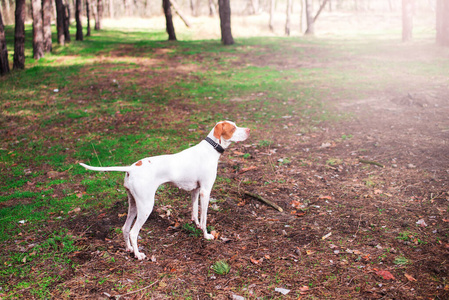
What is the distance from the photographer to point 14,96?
38.2 ft

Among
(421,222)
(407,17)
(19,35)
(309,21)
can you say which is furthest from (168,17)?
(421,222)

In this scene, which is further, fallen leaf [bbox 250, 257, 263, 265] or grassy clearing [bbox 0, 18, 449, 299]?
grassy clearing [bbox 0, 18, 449, 299]

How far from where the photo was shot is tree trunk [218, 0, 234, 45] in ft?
59.8

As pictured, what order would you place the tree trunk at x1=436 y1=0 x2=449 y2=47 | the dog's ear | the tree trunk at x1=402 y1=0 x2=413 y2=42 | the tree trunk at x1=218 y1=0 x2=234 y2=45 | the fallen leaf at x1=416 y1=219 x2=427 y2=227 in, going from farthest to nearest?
the tree trunk at x1=402 y1=0 x2=413 y2=42, the tree trunk at x1=218 y1=0 x2=234 y2=45, the tree trunk at x1=436 y1=0 x2=449 y2=47, the fallen leaf at x1=416 y1=219 x2=427 y2=227, the dog's ear

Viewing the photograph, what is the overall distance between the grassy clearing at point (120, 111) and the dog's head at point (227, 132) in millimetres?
1362

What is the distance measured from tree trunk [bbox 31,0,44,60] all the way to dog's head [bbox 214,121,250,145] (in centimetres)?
1453

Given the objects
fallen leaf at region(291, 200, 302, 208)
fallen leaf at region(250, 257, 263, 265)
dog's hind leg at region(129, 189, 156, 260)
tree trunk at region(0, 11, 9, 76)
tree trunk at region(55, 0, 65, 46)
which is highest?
tree trunk at region(55, 0, 65, 46)

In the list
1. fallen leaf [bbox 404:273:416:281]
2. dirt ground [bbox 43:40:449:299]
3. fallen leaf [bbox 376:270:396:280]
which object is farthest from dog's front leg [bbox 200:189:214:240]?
fallen leaf [bbox 404:273:416:281]

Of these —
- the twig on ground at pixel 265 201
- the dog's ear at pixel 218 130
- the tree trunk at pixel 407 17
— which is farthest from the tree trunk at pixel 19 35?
the tree trunk at pixel 407 17

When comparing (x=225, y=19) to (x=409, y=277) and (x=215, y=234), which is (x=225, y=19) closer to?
(x=215, y=234)

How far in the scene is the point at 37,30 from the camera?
15.5 metres

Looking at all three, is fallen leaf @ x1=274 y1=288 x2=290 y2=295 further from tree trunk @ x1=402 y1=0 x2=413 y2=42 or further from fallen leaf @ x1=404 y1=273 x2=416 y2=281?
tree trunk @ x1=402 y1=0 x2=413 y2=42

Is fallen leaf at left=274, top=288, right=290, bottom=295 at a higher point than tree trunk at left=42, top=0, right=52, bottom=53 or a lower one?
lower

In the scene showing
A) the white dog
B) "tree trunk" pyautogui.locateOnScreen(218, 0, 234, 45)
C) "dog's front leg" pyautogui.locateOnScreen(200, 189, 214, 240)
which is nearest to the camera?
the white dog
